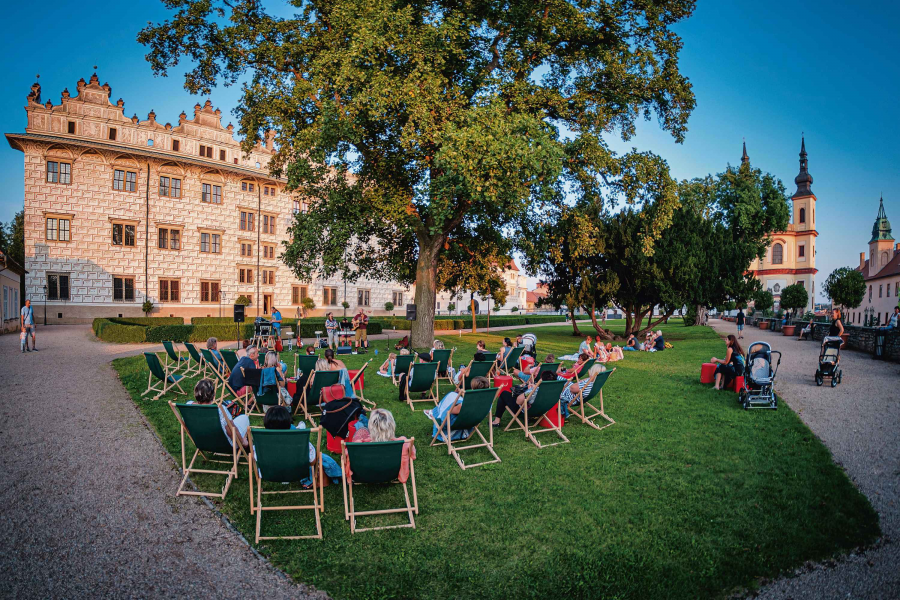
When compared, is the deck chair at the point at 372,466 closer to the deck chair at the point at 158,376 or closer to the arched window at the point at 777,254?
the deck chair at the point at 158,376

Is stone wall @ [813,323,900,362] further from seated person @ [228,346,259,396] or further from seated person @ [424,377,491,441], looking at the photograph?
seated person @ [228,346,259,396]

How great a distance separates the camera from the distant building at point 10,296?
967 inches

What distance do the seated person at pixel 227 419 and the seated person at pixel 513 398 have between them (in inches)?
143

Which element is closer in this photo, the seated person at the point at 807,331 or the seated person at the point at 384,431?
the seated person at the point at 384,431

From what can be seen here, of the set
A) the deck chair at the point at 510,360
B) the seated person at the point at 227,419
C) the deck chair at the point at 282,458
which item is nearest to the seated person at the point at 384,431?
the deck chair at the point at 282,458

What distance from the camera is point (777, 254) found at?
2980 inches

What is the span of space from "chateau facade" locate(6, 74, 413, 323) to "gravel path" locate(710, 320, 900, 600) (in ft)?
98.0

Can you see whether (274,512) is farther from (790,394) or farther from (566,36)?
(566,36)

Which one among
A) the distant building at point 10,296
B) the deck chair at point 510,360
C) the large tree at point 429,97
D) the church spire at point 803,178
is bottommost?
the deck chair at point 510,360

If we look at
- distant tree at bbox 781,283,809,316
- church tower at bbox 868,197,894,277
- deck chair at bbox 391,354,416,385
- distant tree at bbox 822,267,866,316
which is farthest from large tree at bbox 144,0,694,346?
church tower at bbox 868,197,894,277

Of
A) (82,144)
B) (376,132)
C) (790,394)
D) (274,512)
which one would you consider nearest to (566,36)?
(376,132)

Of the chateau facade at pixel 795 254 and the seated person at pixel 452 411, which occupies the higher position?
the chateau facade at pixel 795 254

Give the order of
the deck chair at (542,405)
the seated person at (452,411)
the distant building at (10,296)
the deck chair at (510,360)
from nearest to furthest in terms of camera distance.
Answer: the seated person at (452,411) → the deck chair at (542,405) → the deck chair at (510,360) → the distant building at (10,296)

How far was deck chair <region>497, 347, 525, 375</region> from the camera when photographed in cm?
1102
